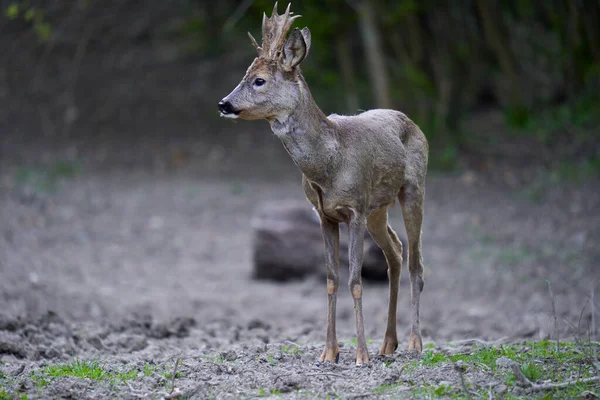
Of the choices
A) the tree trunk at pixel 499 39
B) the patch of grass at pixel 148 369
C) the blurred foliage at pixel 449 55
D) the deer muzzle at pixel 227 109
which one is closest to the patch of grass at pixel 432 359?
the patch of grass at pixel 148 369

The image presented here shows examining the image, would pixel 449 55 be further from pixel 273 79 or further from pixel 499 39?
pixel 273 79

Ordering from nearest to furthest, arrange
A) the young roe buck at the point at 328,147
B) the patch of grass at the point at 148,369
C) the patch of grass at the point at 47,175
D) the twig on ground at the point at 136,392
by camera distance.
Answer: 1. the twig on ground at the point at 136,392
2. the young roe buck at the point at 328,147
3. the patch of grass at the point at 148,369
4. the patch of grass at the point at 47,175

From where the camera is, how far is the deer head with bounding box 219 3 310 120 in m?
5.75

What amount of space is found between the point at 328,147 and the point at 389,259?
1.39 meters

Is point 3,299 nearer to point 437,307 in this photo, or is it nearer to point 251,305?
point 251,305

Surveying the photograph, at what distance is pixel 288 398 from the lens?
17.1 feet

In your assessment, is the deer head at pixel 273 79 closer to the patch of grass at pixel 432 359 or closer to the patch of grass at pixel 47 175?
the patch of grass at pixel 432 359

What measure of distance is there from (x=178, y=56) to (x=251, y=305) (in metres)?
15.3

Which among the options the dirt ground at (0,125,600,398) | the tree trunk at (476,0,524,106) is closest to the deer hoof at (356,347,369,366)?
the dirt ground at (0,125,600,398)

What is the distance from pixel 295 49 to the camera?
229 inches

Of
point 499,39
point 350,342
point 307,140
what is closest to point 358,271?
point 307,140

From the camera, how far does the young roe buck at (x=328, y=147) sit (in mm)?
5805

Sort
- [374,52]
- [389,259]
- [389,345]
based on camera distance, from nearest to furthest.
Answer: [389,345], [389,259], [374,52]

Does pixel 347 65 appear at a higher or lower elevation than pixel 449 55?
lower
